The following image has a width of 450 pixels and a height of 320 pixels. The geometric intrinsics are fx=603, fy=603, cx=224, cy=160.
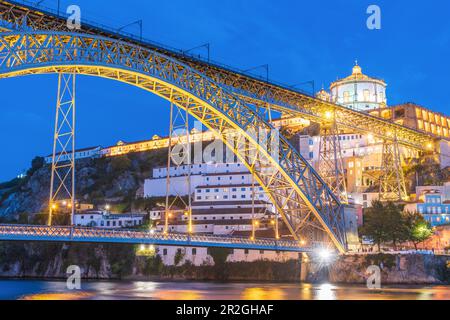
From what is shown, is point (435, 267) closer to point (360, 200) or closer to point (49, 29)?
point (360, 200)

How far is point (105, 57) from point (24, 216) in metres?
54.1

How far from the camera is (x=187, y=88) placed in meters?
37.6

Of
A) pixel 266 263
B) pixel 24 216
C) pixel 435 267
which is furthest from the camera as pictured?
pixel 24 216

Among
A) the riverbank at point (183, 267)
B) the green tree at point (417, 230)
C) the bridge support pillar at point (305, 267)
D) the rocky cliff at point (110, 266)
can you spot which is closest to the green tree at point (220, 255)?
the riverbank at point (183, 267)

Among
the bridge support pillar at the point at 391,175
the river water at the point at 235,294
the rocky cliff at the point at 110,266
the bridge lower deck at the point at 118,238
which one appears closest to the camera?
the bridge lower deck at the point at 118,238

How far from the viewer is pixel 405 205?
6334cm

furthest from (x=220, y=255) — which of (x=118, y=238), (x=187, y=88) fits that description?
(x=118, y=238)

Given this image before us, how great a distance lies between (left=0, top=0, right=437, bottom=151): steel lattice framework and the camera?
30.0 metres

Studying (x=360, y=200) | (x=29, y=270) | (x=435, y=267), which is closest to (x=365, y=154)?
(x=360, y=200)

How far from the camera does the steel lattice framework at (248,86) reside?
98.5 feet

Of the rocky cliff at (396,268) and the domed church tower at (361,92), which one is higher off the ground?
the domed church tower at (361,92)

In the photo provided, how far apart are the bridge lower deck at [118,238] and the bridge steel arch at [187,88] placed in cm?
396

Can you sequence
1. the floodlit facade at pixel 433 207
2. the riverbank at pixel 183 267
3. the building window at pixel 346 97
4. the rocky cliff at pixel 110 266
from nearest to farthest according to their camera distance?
the riverbank at pixel 183 267, the rocky cliff at pixel 110 266, the floodlit facade at pixel 433 207, the building window at pixel 346 97

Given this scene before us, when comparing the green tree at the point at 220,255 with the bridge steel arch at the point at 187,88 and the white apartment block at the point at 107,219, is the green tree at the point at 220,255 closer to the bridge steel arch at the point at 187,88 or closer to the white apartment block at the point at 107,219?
the bridge steel arch at the point at 187,88
